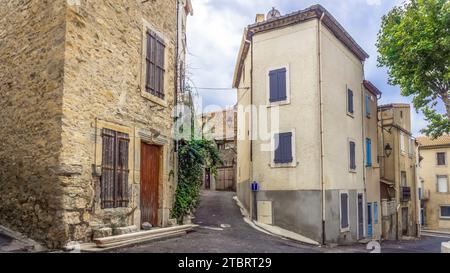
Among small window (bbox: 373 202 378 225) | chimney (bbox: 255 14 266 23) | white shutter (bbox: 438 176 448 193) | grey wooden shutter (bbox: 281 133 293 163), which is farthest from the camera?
white shutter (bbox: 438 176 448 193)

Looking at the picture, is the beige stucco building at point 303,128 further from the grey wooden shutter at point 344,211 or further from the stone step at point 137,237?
the stone step at point 137,237

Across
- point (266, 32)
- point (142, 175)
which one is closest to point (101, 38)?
point (142, 175)

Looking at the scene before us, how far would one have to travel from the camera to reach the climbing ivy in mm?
10938

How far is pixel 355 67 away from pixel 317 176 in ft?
22.7

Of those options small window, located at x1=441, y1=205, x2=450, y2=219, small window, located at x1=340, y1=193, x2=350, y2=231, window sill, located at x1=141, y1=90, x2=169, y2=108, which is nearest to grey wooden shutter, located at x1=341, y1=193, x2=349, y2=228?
small window, located at x1=340, y1=193, x2=350, y2=231

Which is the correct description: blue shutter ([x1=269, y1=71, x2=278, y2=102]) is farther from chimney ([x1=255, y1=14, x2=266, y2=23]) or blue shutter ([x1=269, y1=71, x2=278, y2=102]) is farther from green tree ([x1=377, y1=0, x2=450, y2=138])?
green tree ([x1=377, y1=0, x2=450, y2=138])

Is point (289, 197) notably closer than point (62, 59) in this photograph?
No

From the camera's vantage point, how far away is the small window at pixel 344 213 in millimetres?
13769

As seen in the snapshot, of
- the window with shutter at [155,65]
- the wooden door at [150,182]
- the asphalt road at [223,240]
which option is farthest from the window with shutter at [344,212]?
the window with shutter at [155,65]

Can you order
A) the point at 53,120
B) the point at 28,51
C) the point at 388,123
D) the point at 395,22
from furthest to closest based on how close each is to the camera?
the point at 388,123
the point at 395,22
the point at 28,51
the point at 53,120

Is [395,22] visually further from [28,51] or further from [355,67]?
[28,51]

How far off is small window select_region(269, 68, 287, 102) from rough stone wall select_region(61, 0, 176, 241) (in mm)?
5134

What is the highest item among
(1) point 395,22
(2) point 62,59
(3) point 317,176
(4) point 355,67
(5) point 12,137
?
(1) point 395,22

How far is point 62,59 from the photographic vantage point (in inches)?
284
